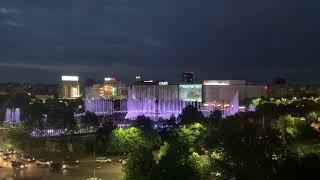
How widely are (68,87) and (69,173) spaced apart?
286 feet

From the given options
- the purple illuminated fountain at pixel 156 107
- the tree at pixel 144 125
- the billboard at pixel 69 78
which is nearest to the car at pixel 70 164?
the tree at pixel 144 125

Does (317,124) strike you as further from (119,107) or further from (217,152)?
(119,107)

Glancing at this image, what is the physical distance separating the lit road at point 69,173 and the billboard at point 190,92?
6435 centimetres

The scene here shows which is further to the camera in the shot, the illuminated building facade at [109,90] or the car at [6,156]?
the illuminated building facade at [109,90]

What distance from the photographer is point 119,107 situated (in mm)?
89562

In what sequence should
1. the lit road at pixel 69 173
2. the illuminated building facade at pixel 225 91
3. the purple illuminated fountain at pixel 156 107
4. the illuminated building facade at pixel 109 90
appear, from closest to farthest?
the lit road at pixel 69 173 → the purple illuminated fountain at pixel 156 107 → the illuminated building facade at pixel 225 91 → the illuminated building facade at pixel 109 90

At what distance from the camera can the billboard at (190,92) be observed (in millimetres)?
97562

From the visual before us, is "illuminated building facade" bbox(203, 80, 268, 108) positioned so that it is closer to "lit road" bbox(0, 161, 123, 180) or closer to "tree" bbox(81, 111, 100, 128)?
"tree" bbox(81, 111, 100, 128)

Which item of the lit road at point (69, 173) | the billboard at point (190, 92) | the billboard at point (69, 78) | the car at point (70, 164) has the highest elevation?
the billboard at point (69, 78)

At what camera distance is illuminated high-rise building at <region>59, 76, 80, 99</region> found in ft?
379

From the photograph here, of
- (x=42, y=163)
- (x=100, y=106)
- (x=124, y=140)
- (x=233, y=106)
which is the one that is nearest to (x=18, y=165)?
(x=42, y=163)

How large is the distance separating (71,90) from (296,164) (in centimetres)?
10294

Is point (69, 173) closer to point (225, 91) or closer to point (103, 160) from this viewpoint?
point (103, 160)

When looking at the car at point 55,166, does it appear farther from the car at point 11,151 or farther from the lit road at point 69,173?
the car at point 11,151
